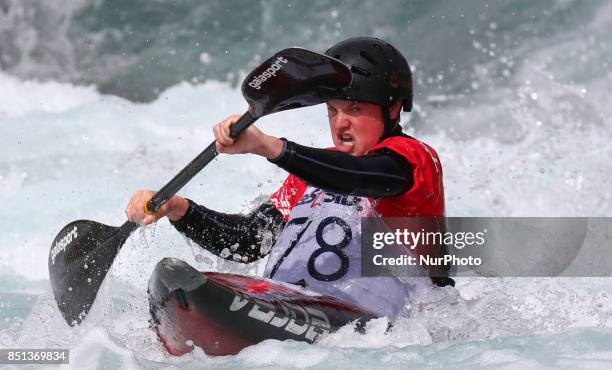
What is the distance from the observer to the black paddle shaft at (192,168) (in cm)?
225

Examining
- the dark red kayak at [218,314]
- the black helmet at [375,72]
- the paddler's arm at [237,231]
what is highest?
the black helmet at [375,72]

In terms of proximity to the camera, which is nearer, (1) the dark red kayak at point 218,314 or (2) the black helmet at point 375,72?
(1) the dark red kayak at point 218,314

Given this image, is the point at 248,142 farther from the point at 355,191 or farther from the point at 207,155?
the point at 355,191

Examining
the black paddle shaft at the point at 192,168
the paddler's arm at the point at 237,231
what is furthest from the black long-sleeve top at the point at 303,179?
the black paddle shaft at the point at 192,168

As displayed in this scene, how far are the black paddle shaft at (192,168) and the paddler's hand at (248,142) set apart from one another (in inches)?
0.6

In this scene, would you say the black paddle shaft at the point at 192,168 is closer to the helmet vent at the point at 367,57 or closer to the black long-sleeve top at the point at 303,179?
the black long-sleeve top at the point at 303,179

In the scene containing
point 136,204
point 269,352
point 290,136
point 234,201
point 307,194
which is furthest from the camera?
point 290,136

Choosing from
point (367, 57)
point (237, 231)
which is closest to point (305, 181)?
point (367, 57)

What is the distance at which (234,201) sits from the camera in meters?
7.59

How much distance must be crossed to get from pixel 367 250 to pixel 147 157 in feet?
21.5

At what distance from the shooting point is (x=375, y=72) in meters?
2.81

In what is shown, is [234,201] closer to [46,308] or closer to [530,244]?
[530,244]

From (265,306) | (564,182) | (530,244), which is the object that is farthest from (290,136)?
(265,306)

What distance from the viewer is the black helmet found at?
2.80 metres
